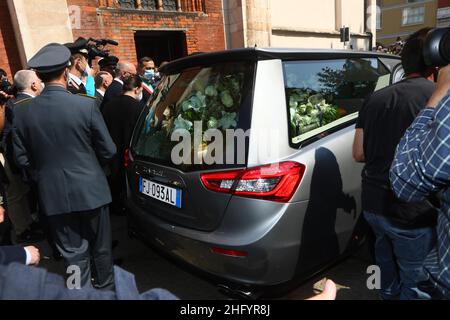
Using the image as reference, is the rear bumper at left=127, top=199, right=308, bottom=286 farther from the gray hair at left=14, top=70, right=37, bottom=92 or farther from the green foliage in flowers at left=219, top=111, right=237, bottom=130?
the gray hair at left=14, top=70, right=37, bottom=92

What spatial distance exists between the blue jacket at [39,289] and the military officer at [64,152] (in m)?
1.70

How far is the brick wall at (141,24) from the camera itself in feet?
24.7

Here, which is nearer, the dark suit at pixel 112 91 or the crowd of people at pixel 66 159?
the crowd of people at pixel 66 159

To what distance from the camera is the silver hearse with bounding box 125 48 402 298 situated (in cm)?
201

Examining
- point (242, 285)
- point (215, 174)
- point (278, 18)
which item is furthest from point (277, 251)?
point (278, 18)

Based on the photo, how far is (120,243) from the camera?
12.1 ft

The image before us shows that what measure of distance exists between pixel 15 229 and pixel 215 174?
321 centimetres

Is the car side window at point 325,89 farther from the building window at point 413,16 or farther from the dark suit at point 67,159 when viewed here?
the building window at point 413,16

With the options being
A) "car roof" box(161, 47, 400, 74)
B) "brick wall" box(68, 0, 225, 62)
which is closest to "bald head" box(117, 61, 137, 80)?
"car roof" box(161, 47, 400, 74)

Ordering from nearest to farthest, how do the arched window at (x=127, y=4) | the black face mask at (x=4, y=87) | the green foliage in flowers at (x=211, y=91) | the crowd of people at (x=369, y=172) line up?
1. the crowd of people at (x=369, y=172)
2. the green foliage in flowers at (x=211, y=91)
3. the black face mask at (x=4, y=87)
4. the arched window at (x=127, y=4)

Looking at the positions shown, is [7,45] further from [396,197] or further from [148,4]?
[396,197]

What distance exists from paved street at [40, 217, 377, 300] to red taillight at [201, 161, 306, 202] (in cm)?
75

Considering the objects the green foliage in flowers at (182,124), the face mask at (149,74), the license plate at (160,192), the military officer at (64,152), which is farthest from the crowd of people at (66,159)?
the face mask at (149,74)
